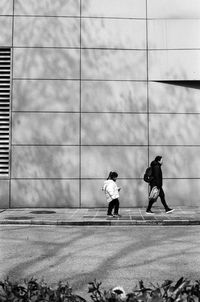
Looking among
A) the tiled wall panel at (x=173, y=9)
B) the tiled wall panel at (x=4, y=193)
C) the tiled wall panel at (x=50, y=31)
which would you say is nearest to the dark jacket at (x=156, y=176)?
the tiled wall panel at (x=4, y=193)

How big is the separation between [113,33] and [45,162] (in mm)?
5818

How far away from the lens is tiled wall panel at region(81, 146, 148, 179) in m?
15.0

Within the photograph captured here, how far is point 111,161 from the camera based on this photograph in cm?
1505

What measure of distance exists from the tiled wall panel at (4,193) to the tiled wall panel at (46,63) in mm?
4220

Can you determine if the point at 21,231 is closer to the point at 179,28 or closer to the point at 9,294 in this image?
the point at 9,294

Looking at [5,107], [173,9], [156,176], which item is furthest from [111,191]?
[173,9]

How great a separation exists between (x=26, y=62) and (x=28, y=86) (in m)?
0.97

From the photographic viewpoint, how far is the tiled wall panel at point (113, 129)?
49.5 ft

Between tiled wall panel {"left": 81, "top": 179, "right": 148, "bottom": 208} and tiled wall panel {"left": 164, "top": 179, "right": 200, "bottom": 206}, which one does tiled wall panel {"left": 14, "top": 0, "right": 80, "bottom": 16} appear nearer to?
tiled wall panel {"left": 81, "top": 179, "right": 148, "bottom": 208}

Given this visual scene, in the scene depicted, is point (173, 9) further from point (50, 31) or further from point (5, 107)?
point (5, 107)

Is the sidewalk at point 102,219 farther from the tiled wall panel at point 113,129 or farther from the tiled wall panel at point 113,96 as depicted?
the tiled wall panel at point 113,96

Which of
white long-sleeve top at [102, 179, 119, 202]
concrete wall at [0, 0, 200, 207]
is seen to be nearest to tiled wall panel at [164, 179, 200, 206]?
concrete wall at [0, 0, 200, 207]

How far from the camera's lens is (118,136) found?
15102 millimetres

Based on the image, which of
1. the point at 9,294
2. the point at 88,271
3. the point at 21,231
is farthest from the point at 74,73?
the point at 9,294
